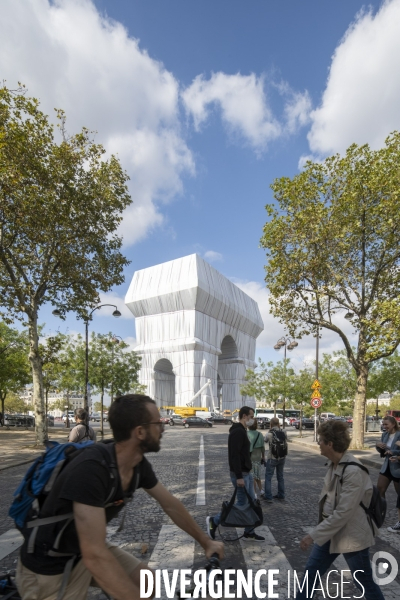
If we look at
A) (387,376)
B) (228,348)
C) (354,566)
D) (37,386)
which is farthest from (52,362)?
(228,348)

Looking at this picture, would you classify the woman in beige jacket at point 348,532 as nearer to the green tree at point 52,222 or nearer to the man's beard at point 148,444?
the man's beard at point 148,444

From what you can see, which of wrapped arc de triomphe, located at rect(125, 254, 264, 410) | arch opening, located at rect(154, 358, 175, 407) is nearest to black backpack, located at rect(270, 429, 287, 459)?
wrapped arc de triomphe, located at rect(125, 254, 264, 410)

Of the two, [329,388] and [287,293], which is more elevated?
[287,293]

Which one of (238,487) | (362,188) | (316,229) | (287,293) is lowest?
(238,487)

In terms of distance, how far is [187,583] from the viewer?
14.4ft

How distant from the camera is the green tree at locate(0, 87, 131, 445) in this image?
1697 centimetres

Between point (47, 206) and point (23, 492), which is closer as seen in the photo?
point (23, 492)

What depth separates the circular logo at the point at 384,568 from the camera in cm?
466

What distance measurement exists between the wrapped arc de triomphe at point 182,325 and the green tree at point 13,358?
29438mm

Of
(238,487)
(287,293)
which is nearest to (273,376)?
(287,293)

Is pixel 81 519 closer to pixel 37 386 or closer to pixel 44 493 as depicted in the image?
pixel 44 493

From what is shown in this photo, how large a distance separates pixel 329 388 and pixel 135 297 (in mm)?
34778

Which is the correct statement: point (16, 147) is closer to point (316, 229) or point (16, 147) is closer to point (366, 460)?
point (316, 229)

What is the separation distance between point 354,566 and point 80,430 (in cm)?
556
